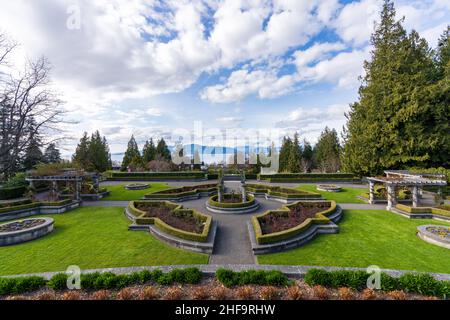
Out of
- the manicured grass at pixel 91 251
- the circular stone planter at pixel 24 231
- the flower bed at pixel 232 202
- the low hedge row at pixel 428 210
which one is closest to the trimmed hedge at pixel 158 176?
the flower bed at pixel 232 202

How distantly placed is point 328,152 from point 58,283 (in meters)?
53.4

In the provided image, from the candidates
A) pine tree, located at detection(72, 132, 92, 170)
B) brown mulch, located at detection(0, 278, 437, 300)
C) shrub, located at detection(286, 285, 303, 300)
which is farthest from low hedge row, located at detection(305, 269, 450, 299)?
pine tree, located at detection(72, 132, 92, 170)

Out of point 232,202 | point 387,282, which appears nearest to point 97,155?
point 232,202

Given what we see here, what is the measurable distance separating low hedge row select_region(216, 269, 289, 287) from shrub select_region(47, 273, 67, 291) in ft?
16.7

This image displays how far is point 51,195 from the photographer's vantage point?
2025 cm

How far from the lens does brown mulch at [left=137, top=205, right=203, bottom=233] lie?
12.3 m

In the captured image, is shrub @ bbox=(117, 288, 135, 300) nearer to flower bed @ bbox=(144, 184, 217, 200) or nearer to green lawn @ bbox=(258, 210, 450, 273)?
green lawn @ bbox=(258, 210, 450, 273)

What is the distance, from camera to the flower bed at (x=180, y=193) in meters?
20.8

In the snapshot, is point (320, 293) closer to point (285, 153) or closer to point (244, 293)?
point (244, 293)

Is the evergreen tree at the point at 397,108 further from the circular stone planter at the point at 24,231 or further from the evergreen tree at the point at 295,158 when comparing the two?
the circular stone planter at the point at 24,231

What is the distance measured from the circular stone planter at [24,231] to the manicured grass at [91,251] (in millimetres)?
430
